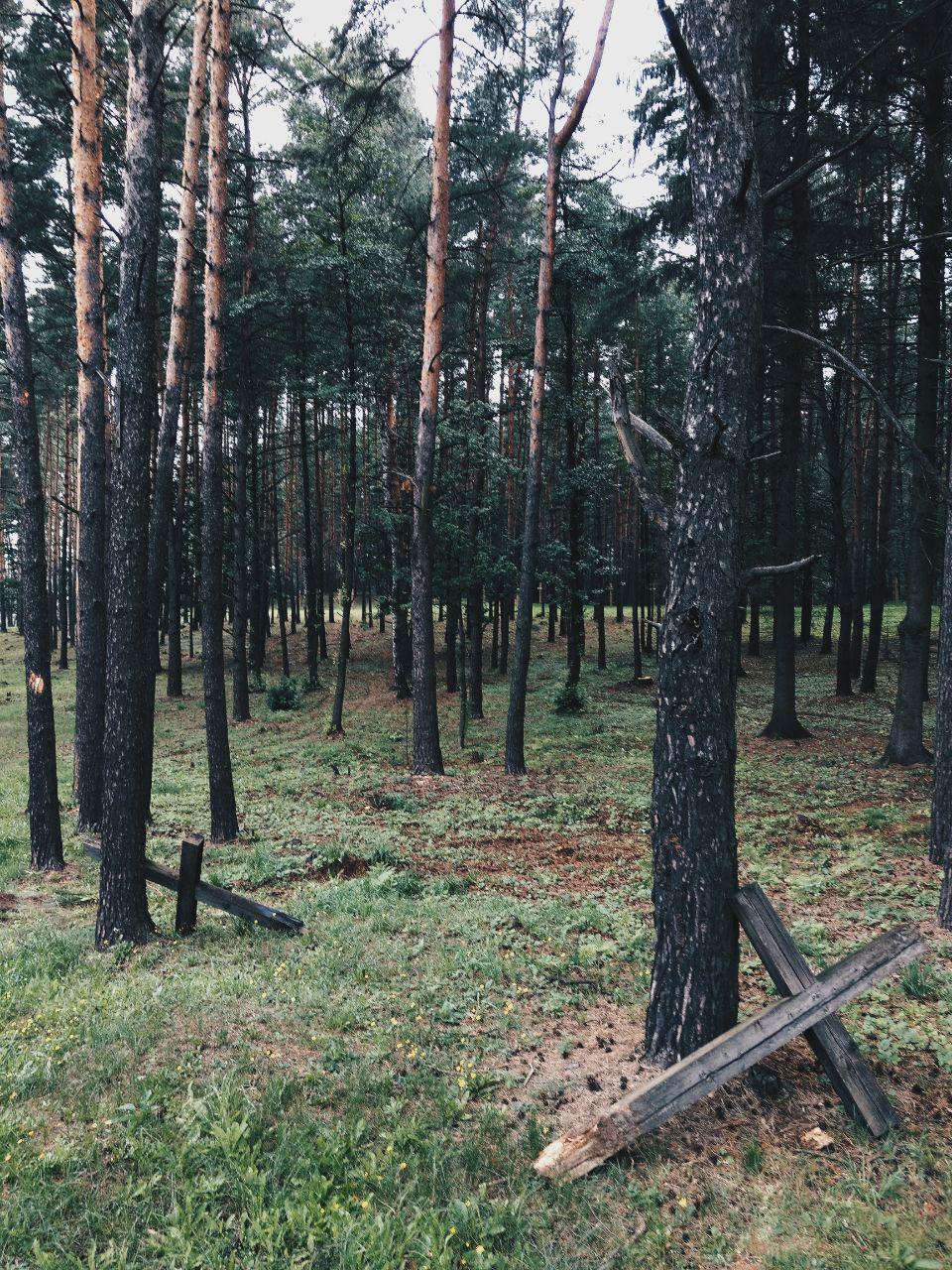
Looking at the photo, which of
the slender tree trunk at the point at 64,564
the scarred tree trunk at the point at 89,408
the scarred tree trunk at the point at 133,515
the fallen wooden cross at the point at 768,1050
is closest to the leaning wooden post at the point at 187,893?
the scarred tree trunk at the point at 133,515

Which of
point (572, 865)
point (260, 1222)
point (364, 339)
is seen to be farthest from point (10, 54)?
point (260, 1222)

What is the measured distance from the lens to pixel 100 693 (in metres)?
12.0

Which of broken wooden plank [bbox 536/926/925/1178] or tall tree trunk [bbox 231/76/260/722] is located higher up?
tall tree trunk [bbox 231/76/260/722]

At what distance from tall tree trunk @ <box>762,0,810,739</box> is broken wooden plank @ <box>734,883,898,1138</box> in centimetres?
1214

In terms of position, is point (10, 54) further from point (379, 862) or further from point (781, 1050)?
point (781, 1050)

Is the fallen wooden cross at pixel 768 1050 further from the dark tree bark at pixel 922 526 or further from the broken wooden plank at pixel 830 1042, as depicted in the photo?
the dark tree bark at pixel 922 526

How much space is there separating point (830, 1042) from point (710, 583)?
2.71 metres

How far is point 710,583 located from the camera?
178 inches

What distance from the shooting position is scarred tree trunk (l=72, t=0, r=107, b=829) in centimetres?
1049

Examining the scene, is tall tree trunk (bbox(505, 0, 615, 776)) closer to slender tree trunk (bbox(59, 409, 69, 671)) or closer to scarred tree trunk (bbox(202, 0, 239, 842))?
scarred tree trunk (bbox(202, 0, 239, 842))

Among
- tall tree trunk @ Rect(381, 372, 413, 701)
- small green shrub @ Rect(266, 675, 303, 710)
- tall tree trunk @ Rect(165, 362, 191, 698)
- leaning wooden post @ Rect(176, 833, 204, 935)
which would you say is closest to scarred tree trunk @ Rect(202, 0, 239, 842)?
leaning wooden post @ Rect(176, 833, 204, 935)

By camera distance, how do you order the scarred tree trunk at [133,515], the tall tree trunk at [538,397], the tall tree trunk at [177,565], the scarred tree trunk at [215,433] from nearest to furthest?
1. the scarred tree trunk at [133,515]
2. the scarred tree trunk at [215,433]
3. the tall tree trunk at [538,397]
4. the tall tree trunk at [177,565]

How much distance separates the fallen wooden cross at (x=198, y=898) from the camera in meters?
7.34

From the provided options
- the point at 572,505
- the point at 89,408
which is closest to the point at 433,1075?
the point at 89,408
